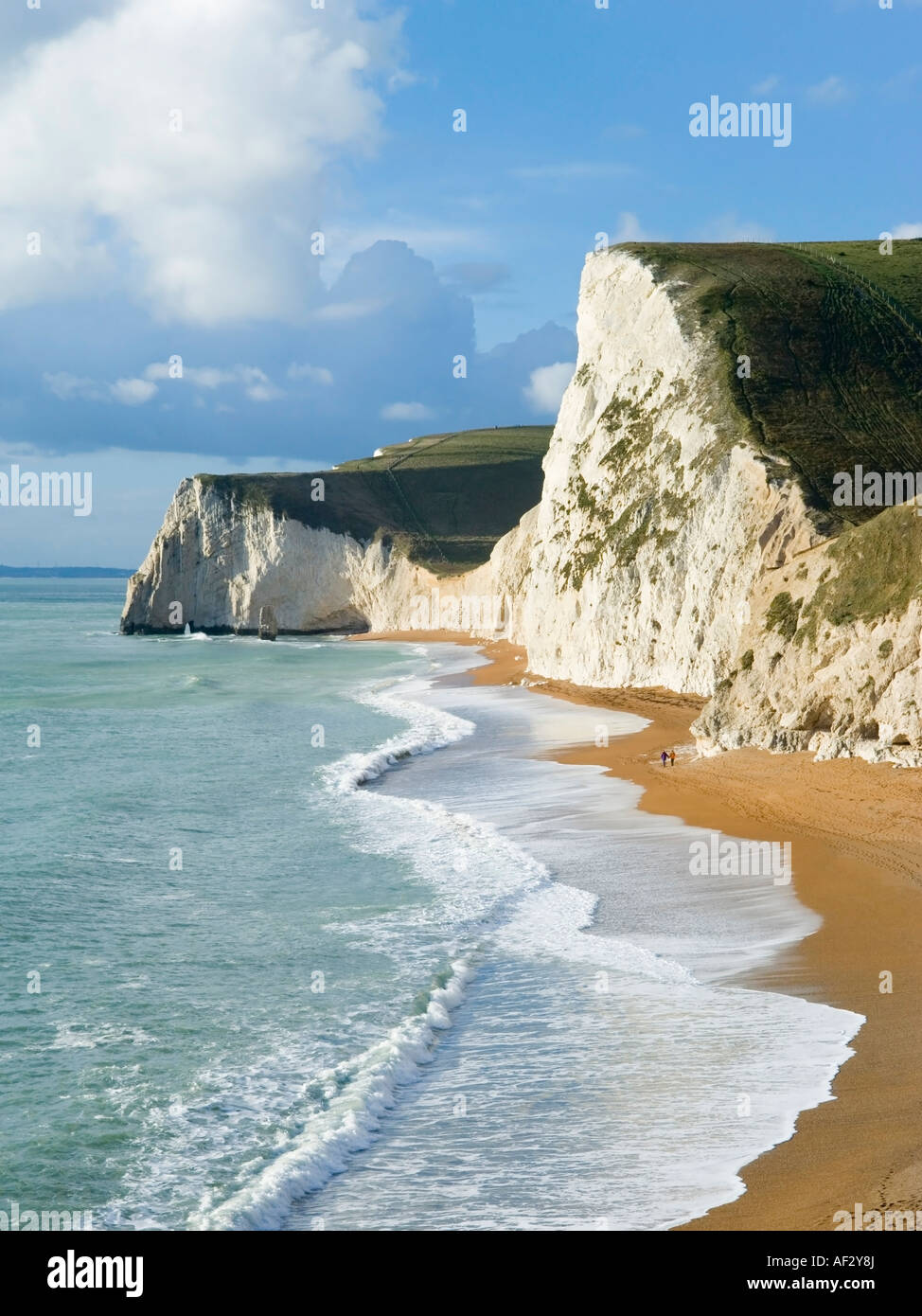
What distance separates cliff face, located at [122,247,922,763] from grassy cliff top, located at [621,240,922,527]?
12cm

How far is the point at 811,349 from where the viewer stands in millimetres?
44906

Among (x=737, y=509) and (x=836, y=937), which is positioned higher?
(x=737, y=509)

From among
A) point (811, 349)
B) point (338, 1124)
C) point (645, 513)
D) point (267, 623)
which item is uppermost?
point (811, 349)

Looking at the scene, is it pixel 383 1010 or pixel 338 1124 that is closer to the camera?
pixel 338 1124

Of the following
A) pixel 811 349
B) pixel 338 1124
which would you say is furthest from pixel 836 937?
pixel 811 349

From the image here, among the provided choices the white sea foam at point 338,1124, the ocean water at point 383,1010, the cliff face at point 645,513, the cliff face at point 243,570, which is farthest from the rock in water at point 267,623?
the white sea foam at point 338,1124

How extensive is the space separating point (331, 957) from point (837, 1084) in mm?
6459

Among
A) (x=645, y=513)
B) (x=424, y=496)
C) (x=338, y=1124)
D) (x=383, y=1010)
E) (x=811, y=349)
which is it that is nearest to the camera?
(x=338, y=1124)

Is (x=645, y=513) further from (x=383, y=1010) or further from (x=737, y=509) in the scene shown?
(x=383, y=1010)

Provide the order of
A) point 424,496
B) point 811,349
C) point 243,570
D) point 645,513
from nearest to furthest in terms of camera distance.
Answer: point 645,513 < point 811,349 < point 243,570 < point 424,496

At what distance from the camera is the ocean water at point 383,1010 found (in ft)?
28.7

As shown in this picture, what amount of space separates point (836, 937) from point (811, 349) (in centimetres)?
3602

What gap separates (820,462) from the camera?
118 feet
